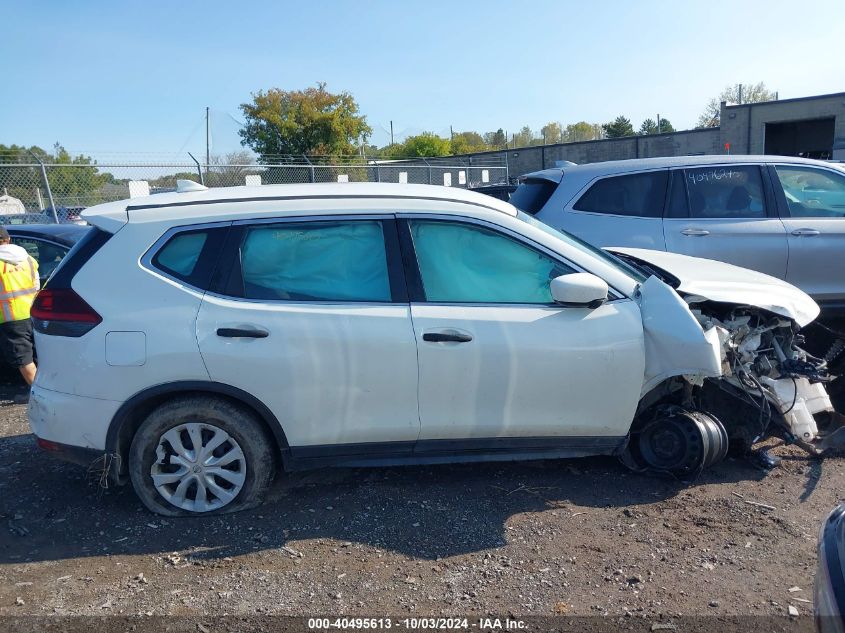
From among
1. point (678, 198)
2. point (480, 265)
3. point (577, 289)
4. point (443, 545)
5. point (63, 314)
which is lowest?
point (443, 545)

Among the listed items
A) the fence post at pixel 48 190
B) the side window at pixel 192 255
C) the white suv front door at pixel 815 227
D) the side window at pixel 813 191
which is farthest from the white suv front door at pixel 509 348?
the fence post at pixel 48 190

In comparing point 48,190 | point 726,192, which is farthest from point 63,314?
point 48,190

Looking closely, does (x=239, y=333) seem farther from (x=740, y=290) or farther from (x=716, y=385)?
(x=740, y=290)

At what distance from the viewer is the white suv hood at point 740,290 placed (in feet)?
14.0

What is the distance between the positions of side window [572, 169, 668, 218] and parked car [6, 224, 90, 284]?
504 centimetres

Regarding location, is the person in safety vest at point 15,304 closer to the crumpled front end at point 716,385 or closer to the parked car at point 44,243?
the parked car at point 44,243

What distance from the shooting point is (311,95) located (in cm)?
3441

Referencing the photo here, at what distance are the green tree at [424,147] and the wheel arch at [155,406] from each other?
144 ft

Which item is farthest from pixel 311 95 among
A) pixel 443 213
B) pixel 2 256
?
pixel 443 213

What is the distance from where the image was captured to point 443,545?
363cm

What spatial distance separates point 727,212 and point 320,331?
4.47 m

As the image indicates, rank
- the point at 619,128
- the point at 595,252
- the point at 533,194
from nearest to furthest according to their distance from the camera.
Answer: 1. the point at 595,252
2. the point at 533,194
3. the point at 619,128

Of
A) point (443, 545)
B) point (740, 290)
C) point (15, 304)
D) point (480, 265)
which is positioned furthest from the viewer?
point (15, 304)

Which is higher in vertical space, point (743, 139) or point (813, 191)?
point (743, 139)
